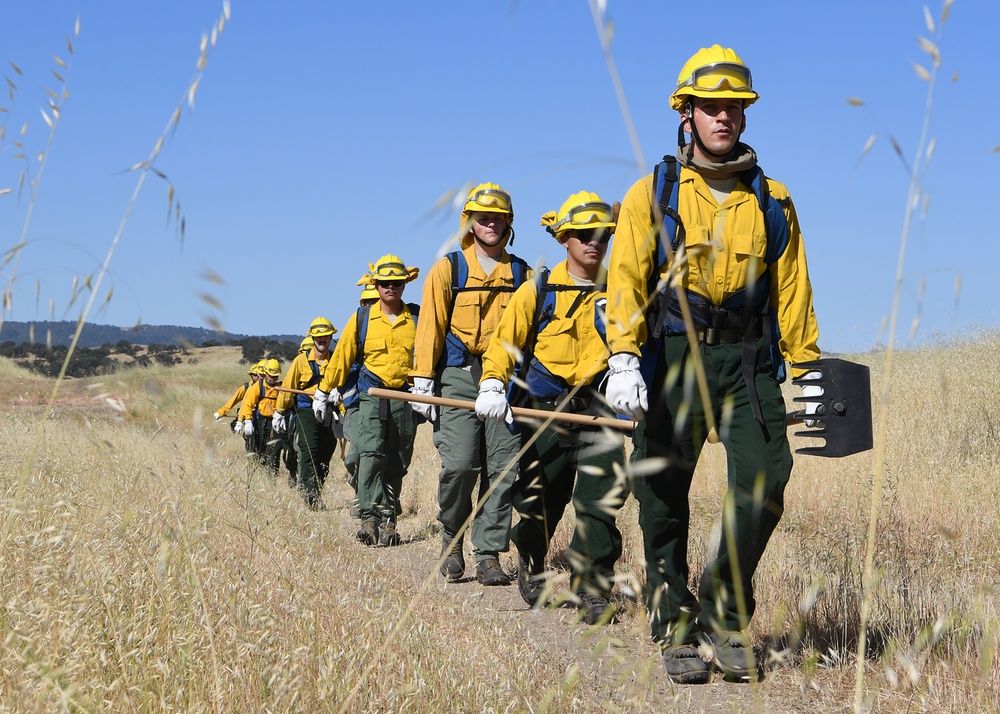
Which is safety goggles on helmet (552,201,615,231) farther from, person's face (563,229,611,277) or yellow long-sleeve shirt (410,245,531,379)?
yellow long-sleeve shirt (410,245,531,379)

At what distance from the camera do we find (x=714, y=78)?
4.18m

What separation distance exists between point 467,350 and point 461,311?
26 centimetres

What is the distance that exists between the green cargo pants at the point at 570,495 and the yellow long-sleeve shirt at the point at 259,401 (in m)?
10.8

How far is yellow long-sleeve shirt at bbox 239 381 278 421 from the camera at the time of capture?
16875 millimetres

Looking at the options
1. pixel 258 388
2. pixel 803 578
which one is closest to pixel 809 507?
pixel 803 578

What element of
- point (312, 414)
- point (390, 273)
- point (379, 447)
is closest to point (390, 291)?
point (390, 273)

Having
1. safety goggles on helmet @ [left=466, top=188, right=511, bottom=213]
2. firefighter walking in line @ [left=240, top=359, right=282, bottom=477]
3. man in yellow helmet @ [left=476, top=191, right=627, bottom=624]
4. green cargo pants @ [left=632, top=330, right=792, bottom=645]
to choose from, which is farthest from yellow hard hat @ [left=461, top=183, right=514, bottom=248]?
firefighter walking in line @ [left=240, top=359, right=282, bottom=477]

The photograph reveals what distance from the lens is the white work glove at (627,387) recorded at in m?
3.93

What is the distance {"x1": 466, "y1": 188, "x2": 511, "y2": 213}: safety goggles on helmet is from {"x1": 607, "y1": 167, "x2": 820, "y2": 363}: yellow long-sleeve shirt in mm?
2685

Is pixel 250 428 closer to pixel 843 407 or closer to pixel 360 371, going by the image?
pixel 360 371

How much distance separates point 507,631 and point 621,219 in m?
1.76


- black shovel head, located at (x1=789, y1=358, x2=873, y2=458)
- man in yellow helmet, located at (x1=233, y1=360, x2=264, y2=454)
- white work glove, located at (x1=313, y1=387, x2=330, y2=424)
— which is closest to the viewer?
black shovel head, located at (x1=789, y1=358, x2=873, y2=458)

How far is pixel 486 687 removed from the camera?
327cm

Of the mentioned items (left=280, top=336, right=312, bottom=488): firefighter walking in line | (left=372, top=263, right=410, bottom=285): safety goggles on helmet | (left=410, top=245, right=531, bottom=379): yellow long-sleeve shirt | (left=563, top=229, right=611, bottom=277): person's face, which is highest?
(left=372, top=263, right=410, bottom=285): safety goggles on helmet
